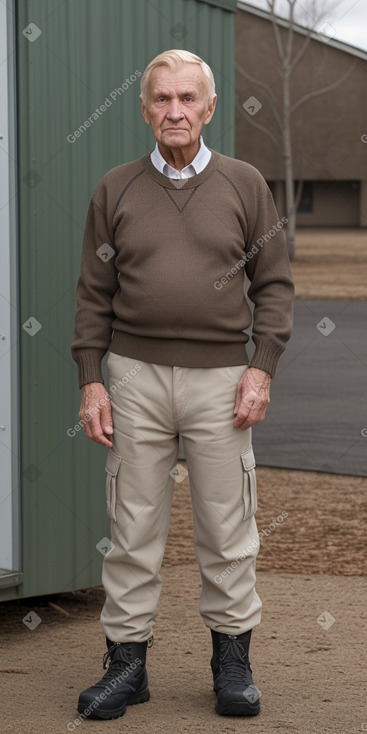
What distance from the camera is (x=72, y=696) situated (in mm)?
4434

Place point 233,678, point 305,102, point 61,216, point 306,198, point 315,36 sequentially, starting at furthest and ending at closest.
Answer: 1. point 306,198
2. point 305,102
3. point 315,36
4. point 61,216
5. point 233,678

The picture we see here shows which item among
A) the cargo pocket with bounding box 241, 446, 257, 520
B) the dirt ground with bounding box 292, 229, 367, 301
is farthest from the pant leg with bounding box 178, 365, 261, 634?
the dirt ground with bounding box 292, 229, 367, 301

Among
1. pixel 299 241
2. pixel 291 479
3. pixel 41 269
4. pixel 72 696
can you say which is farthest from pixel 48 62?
pixel 299 241

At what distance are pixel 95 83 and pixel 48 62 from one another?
28cm

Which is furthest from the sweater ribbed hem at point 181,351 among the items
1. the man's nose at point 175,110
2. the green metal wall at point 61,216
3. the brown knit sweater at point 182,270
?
the green metal wall at point 61,216

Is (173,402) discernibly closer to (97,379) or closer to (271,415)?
(97,379)

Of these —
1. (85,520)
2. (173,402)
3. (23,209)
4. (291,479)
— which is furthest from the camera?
(291,479)

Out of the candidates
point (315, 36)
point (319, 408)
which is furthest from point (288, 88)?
point (319, 408)

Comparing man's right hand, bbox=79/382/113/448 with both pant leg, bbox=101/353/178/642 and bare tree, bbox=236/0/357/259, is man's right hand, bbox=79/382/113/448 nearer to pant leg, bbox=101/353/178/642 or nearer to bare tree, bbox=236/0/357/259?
pant leg, bbox=101/353/178/642

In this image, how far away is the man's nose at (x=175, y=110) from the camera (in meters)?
3.98

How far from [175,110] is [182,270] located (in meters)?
0.48

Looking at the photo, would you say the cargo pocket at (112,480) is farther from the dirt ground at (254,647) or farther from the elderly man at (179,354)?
the dirt ground at (254,647)

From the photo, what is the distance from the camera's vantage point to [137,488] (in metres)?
4.17

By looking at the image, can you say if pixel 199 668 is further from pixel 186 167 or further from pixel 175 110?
pixel 175 110
